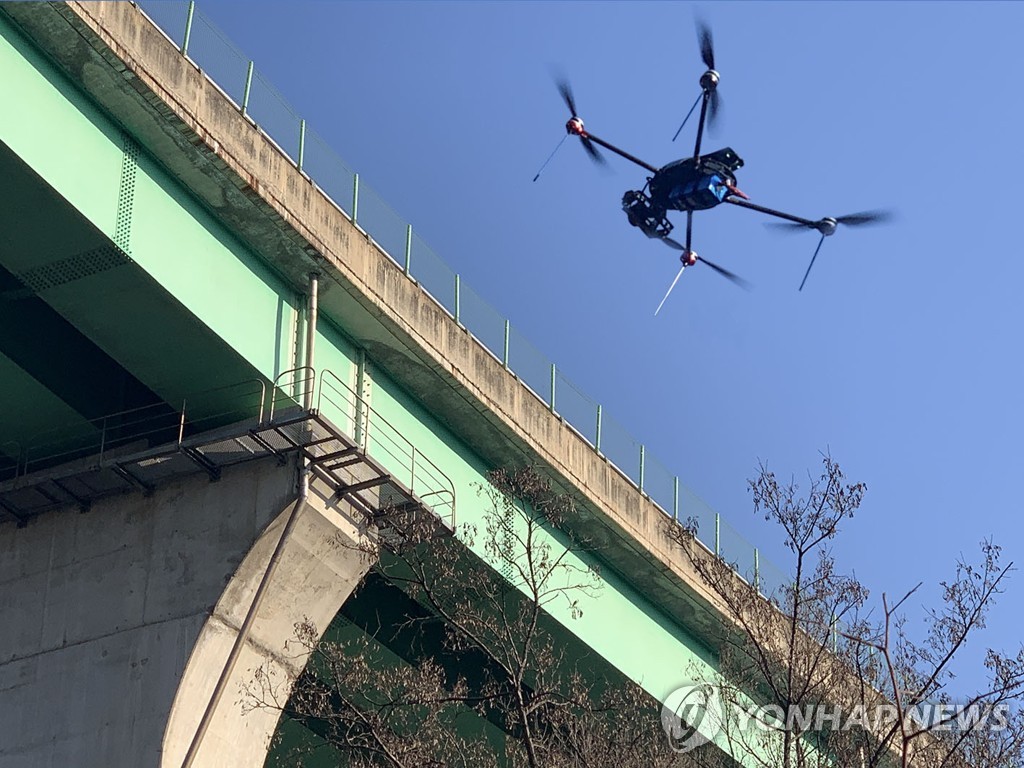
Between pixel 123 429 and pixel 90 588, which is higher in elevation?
pixel 123 429

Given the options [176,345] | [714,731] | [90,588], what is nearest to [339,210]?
[176,345]

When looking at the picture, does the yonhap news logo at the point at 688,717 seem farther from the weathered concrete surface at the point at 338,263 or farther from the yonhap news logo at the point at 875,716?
the yonhap news logo at the point at 875,716

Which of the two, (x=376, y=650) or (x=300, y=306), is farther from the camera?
(x=376, y=650)

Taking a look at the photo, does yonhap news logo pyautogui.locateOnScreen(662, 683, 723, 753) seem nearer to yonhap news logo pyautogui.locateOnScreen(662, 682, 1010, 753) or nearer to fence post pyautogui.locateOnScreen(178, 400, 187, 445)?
yonhap news logo pyautogui.locateOnScreen(662, 682, 1010, 753)

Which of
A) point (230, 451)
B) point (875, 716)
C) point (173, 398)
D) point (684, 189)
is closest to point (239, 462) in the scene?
point (230, 451)

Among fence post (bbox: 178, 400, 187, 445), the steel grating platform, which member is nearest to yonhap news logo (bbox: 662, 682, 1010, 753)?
the steel grating platform

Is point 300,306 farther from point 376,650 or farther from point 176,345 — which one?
point 376,650

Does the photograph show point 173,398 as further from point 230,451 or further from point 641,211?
point 641,211
